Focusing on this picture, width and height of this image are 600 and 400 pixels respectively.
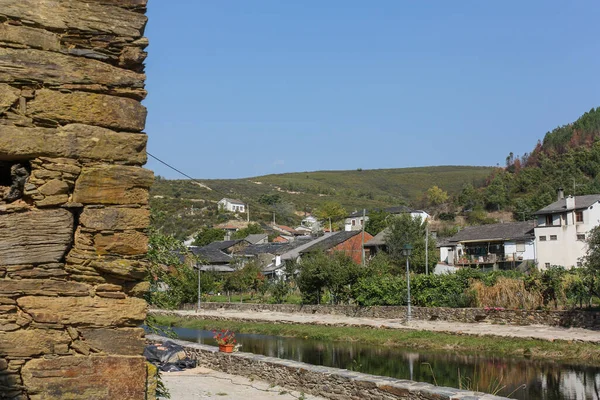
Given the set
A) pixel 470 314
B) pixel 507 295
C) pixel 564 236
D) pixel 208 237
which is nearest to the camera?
pixel 507 295

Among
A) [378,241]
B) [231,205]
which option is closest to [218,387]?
[378,241]

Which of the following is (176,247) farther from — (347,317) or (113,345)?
(347,317)

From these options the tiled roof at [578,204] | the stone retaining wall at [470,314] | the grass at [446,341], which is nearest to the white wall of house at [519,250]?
the tiled roof at [578,204]

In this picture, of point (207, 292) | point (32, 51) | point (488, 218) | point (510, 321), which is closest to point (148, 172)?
point (32, 51)

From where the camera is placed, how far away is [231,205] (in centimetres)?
11300

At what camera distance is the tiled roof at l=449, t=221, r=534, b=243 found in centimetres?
5816

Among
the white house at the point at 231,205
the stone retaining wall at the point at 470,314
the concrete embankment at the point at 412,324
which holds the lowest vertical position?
the concrete embankment at the point at 412,324

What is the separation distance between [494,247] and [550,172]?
33120 millimetres

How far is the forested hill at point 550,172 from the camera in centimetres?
7819

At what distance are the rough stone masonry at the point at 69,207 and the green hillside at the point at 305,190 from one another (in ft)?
280

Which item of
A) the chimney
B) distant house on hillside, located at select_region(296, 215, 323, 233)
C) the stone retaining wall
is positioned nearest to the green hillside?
distant house on hillside, located at select_region(296, 215, 323, 233)

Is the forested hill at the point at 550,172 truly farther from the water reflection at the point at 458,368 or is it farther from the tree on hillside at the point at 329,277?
the water reflection at the point at 458,368

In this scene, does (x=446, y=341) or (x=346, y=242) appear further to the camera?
(x=346, y=242)

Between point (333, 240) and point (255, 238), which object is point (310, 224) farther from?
point (333, 240)
